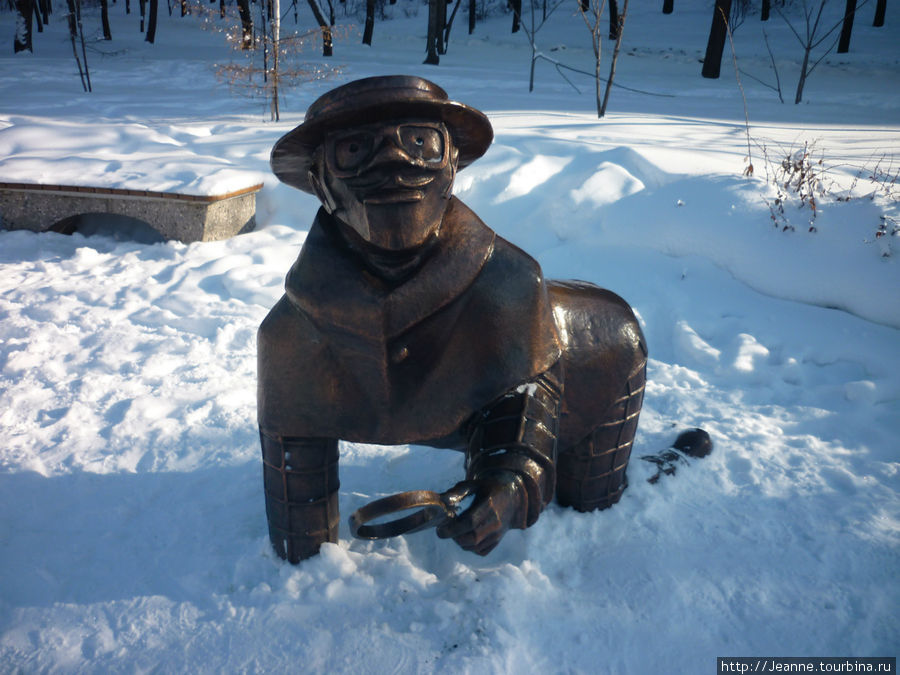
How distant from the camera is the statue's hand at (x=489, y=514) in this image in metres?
1.44

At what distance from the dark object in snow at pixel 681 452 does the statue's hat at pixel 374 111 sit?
138 cm

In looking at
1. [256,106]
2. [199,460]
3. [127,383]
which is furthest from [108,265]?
[256,106]

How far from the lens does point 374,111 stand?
1421 mm

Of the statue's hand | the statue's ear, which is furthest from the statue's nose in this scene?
the statue's hand

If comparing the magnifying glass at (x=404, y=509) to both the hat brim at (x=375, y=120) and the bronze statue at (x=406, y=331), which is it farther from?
the hat brim at (x=375, y=120)

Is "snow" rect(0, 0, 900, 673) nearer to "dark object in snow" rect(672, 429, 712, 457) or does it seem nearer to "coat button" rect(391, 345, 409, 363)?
"dark object in snow" rect(672, 429, 712, 457)

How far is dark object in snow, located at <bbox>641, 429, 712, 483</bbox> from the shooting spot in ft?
7.78

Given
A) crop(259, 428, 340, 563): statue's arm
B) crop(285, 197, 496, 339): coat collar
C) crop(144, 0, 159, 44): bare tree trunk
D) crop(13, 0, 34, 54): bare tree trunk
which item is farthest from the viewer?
crop(144, 0, 159, 44): bare tree trunk

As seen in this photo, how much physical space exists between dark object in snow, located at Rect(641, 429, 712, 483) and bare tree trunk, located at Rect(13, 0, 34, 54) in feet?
59.1

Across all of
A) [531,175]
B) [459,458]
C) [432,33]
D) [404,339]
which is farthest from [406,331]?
[432,33]

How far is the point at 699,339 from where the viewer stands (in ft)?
11.1

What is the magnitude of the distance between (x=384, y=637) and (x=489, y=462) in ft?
1.78

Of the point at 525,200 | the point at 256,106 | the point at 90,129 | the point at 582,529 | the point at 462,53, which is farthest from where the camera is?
the point at 462,53

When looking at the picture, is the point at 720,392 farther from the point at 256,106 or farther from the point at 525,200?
the point at 256,106
